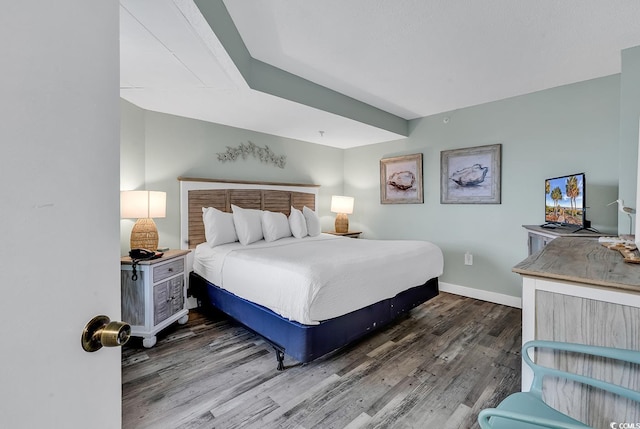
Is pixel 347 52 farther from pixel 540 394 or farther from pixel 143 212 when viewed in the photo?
pixel 540 394

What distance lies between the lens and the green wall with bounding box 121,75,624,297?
9.39ft

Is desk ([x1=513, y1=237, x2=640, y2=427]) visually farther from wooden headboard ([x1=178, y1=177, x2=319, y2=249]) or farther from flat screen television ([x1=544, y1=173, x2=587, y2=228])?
wooden headboard ([x1=178, y1=177, x2=319, y2=249])

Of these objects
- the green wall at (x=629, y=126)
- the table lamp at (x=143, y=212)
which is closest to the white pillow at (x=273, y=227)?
the table lamp at (x=143, y=212)

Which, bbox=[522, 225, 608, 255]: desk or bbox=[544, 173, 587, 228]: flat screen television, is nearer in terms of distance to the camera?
bbox=[522, 225, 608, 255]: desk

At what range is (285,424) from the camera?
1.60 metres

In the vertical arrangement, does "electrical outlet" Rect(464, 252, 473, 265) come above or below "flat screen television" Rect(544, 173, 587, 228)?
below

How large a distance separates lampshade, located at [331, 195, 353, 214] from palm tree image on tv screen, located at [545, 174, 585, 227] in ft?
8.36

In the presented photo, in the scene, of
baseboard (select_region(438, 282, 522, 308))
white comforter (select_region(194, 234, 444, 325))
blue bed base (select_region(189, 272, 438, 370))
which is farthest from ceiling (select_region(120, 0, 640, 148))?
baseboard (select_region(438, 282, 522, 308))

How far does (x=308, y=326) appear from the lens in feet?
6.35

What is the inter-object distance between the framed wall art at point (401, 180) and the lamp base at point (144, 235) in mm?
3272

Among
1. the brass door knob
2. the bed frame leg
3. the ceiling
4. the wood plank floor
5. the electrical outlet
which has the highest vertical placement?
the ceiling

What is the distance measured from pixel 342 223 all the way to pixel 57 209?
433cm

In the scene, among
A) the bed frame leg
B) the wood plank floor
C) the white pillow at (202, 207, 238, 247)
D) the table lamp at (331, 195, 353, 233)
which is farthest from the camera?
the table lamp at (331, 195, 353, 233)

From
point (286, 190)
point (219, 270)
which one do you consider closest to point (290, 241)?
point (219, 270)
